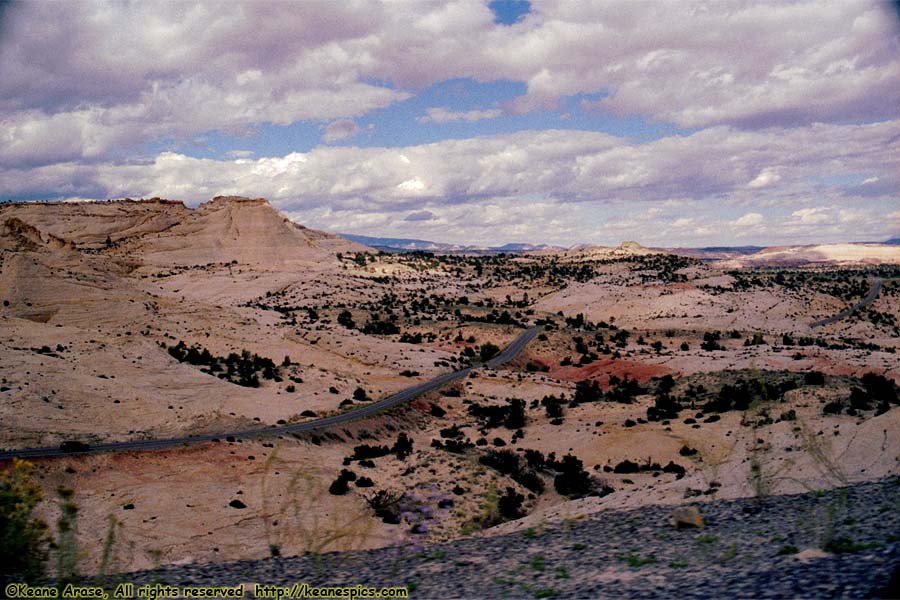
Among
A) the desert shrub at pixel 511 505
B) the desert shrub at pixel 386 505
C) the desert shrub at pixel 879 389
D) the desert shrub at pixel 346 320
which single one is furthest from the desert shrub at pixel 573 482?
the desert shrub at pixel 346 320

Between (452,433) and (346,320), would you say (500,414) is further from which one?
(346,320)

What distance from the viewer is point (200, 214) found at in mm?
152000

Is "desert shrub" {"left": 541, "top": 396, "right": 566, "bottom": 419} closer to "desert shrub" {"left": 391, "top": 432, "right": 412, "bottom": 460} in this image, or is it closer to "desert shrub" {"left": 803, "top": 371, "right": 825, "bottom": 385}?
"desert shrub" {"left": 391, "top": 432, "right": 412, "bottom": 460}

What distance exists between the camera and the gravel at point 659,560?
29.8 feet

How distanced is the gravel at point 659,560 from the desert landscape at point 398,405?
2.63ft

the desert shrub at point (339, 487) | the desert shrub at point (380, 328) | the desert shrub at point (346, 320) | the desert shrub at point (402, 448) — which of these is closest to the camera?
the desert shrub at point (339, 487)

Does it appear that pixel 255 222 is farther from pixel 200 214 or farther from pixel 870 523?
pixel 870 523

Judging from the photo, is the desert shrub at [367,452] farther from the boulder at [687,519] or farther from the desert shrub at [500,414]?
the boulder at [687,519]

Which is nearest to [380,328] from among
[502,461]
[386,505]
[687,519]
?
[502,461]

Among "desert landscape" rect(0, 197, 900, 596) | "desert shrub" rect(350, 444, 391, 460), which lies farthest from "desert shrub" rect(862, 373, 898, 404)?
"desert shrub" rect(350, 444, 391, 460)

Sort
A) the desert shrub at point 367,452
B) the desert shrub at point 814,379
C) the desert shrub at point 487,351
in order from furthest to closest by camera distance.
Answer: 1. the desert shrub at point 487,351
2. the desert shrub at point 814,379
3. the desert shrub at point 367,452

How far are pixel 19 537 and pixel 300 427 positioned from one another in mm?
31285

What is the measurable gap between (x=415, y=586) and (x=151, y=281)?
11147 centimetres

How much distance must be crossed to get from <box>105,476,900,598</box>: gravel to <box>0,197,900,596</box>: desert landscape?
801 mm
